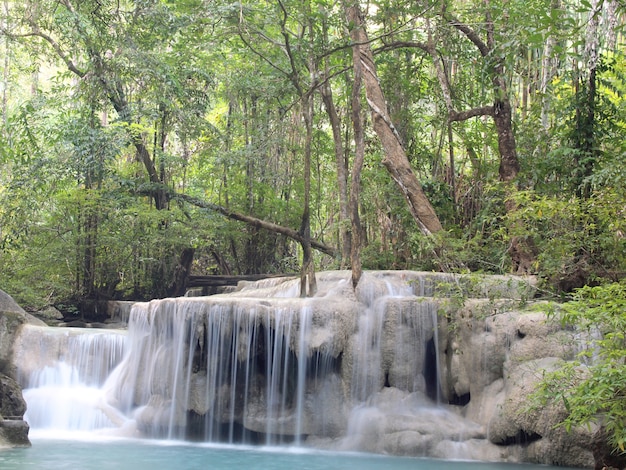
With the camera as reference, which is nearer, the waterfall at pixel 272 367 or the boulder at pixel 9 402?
the boulder at pixel 9 402

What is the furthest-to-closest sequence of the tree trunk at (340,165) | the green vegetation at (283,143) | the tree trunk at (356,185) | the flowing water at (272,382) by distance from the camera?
the tree trunk at (340,165) → the green vegetation at (283,143) → the tree trunk at (356,185) → the flowing water at (272,382)

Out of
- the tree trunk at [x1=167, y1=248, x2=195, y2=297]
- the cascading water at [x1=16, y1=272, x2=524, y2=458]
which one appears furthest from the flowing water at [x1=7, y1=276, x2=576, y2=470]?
the tree trunk at [x1=167, y1=248, x2=195, y2=297]

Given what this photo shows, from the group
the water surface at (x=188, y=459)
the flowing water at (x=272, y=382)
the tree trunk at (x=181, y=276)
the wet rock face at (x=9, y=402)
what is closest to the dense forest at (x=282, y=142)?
the tree trunk at (x=181, y=276)

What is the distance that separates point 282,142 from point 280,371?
7.92 m

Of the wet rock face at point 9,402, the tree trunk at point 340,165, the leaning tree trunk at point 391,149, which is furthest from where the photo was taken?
the tree trunk at point 340,165

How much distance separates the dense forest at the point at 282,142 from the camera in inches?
477

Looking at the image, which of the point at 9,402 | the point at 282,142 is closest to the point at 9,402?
the point at 9,402

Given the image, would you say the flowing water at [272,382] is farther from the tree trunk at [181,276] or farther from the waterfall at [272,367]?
the tree trunk at [181,276]

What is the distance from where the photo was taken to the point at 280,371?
413 inches

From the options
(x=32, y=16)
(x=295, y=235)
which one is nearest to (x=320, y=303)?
(x=295, y=235)

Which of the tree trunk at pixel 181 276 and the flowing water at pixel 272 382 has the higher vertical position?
the tree trunk at pixel 181 276

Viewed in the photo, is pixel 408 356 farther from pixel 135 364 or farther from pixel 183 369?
pixel 135 364

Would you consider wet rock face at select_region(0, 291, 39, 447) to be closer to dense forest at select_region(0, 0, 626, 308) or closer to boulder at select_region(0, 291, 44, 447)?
boulder at select_region(0, 291, 44, 447)

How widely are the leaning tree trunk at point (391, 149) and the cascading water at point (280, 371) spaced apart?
228 cm
